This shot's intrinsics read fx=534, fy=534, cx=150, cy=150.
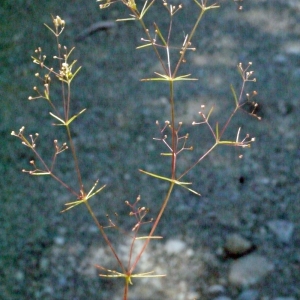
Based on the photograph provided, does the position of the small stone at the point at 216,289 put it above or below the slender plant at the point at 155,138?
below

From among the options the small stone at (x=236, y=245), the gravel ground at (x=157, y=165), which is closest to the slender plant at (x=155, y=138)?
the gravel ground at (x=157, y=165)

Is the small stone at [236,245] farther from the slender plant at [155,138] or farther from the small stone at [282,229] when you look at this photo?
the slender plant at [155,138]

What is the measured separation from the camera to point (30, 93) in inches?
118

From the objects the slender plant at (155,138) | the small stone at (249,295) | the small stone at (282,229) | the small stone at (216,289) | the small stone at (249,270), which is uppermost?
the slender plant at (155,138)

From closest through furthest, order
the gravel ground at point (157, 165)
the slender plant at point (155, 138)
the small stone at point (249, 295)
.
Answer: the slender plant at point (155, 138) → the small stone at point (249, 295) → the gravel ground at point (157, 165)

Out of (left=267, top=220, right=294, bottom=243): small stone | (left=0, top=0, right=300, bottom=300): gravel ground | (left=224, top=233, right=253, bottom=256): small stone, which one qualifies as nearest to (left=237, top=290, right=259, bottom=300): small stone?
(left=0, top=0, right=300, bottom=300): gravel ground

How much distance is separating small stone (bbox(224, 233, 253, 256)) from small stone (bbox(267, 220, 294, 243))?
0.41 feet

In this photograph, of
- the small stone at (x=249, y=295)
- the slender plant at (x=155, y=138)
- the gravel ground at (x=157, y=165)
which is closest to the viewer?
the slender plant at (x=155, y=138)

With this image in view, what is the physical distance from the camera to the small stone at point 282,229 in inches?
85.8

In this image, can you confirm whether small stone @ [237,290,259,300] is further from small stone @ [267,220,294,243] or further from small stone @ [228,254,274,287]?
small stone @ [267,220,294,243]

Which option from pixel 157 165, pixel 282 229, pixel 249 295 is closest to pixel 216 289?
pixel 249 295

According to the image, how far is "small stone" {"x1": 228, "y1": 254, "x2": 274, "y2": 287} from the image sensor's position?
6.68 ft

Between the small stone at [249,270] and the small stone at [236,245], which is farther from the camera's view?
the small stone at [236,245]

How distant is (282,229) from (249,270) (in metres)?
0.26
